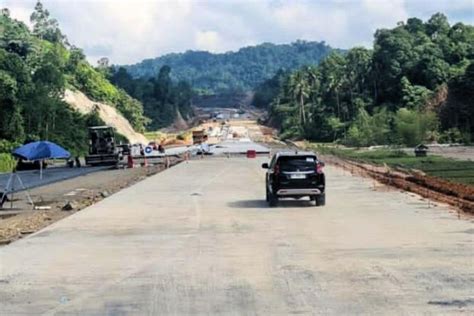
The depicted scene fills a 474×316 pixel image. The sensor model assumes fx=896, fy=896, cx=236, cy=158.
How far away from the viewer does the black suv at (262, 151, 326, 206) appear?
28.6 meters

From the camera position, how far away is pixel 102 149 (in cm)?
6956

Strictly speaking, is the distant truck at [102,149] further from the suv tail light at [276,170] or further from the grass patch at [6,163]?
the suv tail light at [276,170]

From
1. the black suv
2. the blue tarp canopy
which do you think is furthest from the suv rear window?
the blue tarp canopy

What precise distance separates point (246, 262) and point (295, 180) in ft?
42.0

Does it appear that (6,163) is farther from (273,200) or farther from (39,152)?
(273,200)

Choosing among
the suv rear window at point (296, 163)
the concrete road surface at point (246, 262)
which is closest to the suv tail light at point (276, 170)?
the suv rear window at point (296, 163)

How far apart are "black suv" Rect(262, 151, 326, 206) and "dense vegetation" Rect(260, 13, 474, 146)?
65537 millimetres

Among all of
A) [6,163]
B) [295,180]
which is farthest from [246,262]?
[6,163]

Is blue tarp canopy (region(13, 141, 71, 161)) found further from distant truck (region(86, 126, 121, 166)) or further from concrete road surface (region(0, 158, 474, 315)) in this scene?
distant truck (region(86, 126, 121, 166))

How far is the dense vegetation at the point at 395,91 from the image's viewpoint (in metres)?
102

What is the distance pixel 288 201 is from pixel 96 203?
23.2 ft

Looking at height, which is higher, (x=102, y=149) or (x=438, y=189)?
(x=102, y=149)

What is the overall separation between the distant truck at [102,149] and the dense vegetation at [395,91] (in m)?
A: 36.0

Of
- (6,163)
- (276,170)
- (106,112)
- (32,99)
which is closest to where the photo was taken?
(276,170)
